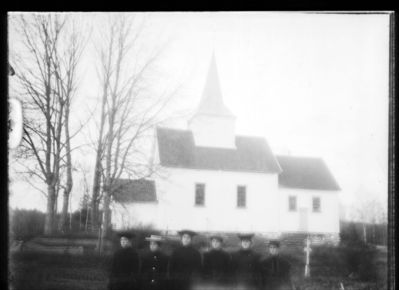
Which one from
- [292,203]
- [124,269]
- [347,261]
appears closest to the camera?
[124,269]

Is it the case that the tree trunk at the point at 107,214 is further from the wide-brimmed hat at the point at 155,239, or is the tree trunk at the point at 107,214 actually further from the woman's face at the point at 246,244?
the woman's face at the point at 246,244

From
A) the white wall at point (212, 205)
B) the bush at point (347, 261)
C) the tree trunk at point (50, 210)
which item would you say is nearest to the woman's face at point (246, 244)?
the white wall at point (212, 205)

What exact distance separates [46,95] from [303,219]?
2.50 metres

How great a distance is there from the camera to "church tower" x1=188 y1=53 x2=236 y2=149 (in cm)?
314

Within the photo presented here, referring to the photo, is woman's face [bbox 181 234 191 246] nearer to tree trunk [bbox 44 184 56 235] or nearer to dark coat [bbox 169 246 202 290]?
dark coat [bbox 169 246 202 290]

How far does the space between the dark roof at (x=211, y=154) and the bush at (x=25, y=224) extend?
1.16 meters

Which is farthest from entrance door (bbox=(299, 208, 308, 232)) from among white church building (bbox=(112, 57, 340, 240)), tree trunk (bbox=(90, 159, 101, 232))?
tree trunk (bbox=(90, 159, 101, 232))

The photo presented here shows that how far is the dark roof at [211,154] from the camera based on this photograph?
314 cm

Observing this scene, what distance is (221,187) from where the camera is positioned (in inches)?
126

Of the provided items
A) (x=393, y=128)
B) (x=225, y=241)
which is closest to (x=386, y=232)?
(x=393, y=128)

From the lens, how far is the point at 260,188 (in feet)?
10.6

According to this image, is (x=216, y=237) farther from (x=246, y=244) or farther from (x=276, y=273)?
(x=276, y=273)

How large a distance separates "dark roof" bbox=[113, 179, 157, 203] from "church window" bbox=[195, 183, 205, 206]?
36cm

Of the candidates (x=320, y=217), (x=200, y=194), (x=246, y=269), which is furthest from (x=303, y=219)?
(x=200, y=194)
